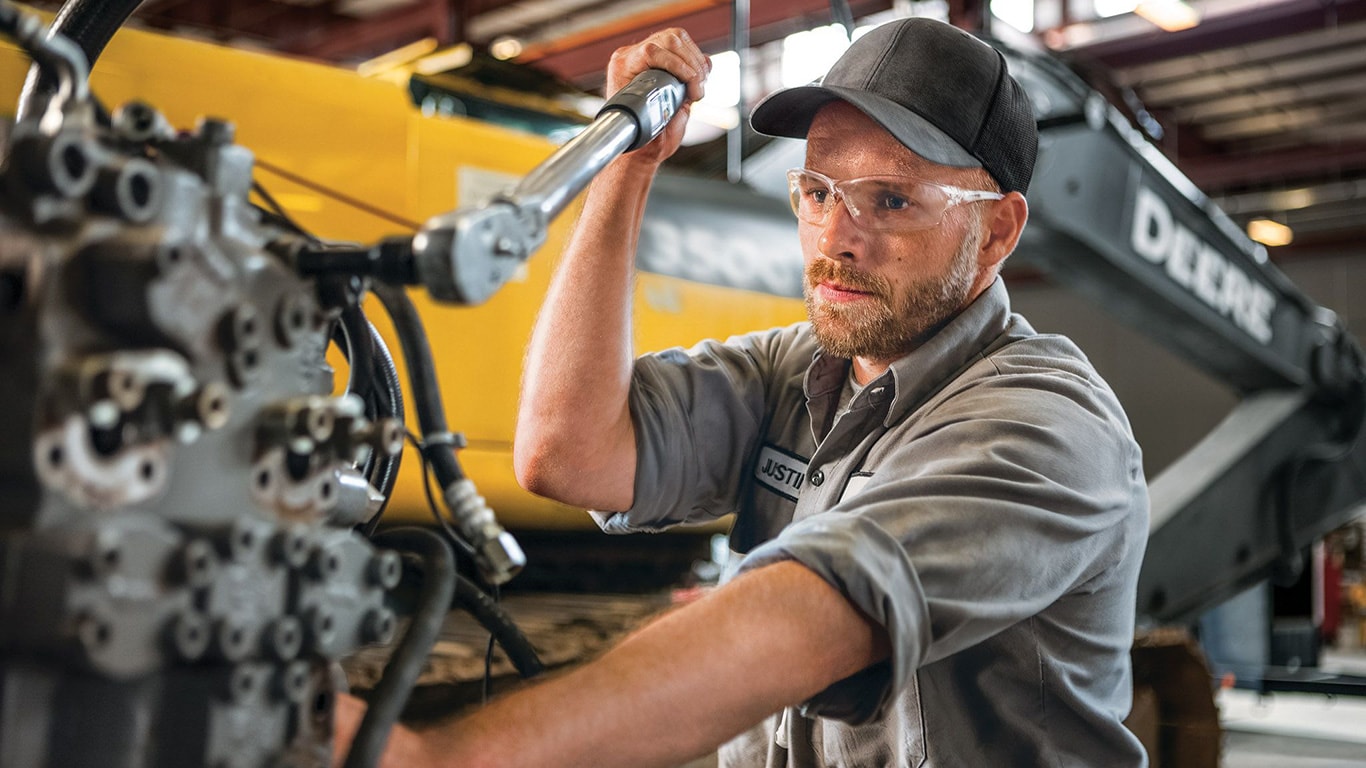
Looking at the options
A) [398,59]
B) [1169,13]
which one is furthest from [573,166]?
[1169,13]

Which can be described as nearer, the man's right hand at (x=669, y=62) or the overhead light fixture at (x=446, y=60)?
the man's right hand at (x=669, y=62)

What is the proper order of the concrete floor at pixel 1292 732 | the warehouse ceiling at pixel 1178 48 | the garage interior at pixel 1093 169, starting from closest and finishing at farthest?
the garage interior at pixel 1093 169 → the concrete floor at pixel 1292 732 → the warehouse ceiling at pixel 1178 48

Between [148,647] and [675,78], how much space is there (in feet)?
2.93

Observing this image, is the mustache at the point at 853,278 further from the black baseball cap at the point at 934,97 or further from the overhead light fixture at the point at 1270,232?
the overhead light fixture at the point at 1270,232

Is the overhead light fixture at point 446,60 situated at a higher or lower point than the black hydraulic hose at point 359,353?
higher

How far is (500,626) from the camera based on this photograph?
1.30 m

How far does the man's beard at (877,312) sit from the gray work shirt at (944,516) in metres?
0.04

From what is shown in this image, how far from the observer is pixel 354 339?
4.01 feet

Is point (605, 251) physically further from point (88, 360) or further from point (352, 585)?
point (88, 360)

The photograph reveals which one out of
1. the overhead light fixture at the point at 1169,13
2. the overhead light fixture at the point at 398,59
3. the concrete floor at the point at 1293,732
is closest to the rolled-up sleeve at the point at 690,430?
the overhead light fixture at the point at 398,59

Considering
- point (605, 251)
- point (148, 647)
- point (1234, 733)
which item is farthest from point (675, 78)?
point (1234, 733)

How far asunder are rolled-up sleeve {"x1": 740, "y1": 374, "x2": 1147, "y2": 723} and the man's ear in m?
0.32

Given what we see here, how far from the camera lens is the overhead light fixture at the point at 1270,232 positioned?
1403 cm

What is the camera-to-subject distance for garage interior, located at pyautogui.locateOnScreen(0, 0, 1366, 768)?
2984 millimetres
